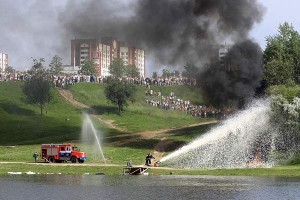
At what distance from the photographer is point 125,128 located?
132 m

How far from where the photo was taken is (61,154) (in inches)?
3455

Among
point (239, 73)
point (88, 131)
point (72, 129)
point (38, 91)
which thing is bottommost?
point (88, 131)

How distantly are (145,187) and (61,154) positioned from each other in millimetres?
34566

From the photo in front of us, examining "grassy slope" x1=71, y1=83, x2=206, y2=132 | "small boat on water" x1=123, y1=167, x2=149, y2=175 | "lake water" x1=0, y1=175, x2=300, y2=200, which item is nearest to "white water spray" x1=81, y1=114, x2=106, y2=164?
"grassy slope" x1=71, y1=83, x2=206, y2=132

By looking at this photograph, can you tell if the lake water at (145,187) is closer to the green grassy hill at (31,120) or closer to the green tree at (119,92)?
the green grassy hill at (31,120)

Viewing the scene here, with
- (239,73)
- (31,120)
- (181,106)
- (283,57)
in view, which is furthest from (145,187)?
(181,106)

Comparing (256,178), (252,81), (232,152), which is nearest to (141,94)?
(252,81)

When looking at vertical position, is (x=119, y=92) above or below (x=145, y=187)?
above

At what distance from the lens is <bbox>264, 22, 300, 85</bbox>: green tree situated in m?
113

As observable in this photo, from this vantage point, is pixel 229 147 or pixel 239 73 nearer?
pixel 229 147

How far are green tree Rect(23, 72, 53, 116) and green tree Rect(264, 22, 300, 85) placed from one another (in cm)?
5038

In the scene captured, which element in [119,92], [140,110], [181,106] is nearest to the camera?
[119,92]

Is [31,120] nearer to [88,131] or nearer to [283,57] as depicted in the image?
[88,131]

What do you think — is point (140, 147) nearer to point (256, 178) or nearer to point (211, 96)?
point (211, 96)
